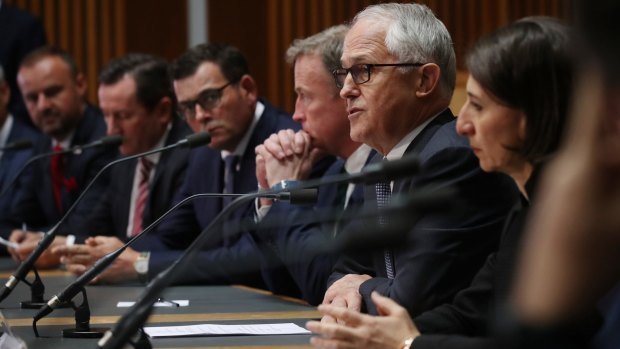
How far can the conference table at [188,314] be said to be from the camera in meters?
2.34

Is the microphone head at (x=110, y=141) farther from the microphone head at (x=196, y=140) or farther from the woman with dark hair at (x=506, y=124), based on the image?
the woman with dark hair at (x=506, y=124)

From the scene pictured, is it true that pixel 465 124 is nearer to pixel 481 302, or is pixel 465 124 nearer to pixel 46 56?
pixel 481 302

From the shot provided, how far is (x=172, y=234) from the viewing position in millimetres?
4359

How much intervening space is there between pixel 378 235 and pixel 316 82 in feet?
7.26

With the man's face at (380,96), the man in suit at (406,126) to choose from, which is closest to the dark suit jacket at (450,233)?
the man in suit at (406,126)

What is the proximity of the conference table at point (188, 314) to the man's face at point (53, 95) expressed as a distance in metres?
1.78

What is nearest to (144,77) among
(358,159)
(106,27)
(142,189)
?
(142,189)

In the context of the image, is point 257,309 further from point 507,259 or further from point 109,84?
point 109,84

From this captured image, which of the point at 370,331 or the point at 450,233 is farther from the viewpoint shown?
the point at 450,233

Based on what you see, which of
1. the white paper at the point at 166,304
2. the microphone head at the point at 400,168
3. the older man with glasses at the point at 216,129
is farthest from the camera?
the older man with glasses at the point at 216,129

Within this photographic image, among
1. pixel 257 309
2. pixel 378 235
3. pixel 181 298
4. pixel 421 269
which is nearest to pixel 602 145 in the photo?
pixel 378 235

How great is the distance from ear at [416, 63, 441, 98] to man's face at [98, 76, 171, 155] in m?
2.37

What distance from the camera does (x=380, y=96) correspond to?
2822 mm

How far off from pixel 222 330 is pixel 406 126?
2.54ft
